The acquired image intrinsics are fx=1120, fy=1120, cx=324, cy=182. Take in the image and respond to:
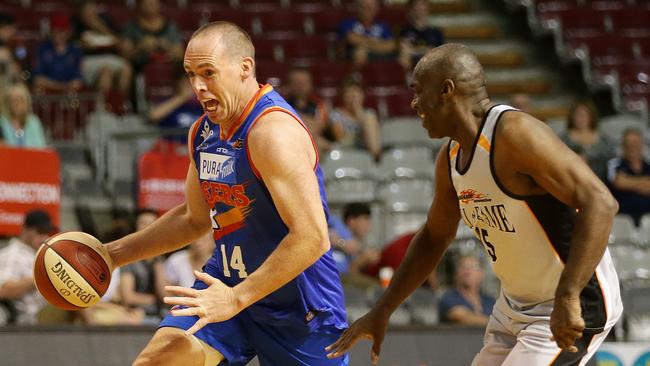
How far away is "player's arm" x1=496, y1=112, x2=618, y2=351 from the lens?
3.78 metres

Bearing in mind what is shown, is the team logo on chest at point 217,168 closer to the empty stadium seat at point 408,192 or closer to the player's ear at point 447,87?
the player's ear at point 447,87

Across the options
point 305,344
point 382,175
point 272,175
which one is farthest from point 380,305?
point 382,175

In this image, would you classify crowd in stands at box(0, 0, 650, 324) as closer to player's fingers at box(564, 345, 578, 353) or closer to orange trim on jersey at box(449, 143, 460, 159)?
orange trim on jersey at box(449, 143, 460, 159)

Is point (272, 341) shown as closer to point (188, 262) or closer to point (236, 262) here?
point (236, 262)

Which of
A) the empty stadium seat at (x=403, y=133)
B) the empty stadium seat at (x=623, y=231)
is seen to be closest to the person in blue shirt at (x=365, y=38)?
the empty stadium seat at (x=403, y=133)

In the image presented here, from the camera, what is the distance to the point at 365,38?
1288 centimetres

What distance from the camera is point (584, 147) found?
10984 mm

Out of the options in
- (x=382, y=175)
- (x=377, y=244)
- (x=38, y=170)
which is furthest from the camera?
(x=382, y=175)

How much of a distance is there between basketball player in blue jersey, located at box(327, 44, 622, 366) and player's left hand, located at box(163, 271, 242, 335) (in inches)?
39.1

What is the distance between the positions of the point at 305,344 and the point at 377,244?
17.6 ft

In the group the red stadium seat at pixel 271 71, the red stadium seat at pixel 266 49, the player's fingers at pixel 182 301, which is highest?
the player's fingers at pixel 182 301

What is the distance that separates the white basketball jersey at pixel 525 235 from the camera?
411cm

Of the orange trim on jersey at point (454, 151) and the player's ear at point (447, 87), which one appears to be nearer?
the player's ear at point (447, 87)

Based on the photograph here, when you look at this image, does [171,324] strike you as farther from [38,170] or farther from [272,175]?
[38,170]
